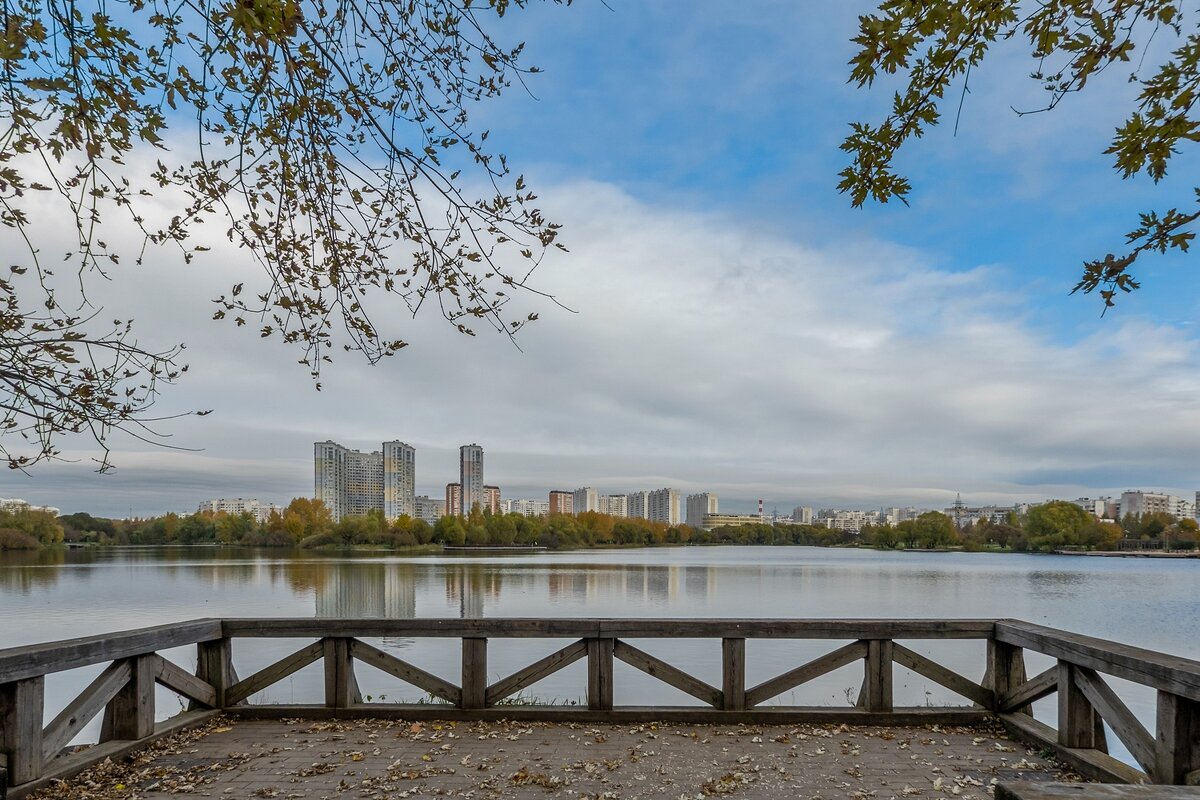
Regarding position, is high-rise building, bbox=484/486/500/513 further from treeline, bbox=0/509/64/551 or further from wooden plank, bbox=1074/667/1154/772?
wooden plank, bbox=1074/667/1154/772

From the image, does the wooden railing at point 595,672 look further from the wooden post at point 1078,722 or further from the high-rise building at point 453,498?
the high-rise building at point 453,498

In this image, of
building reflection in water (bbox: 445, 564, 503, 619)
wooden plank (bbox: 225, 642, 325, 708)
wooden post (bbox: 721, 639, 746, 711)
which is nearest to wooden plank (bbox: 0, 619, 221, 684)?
wooden plank (bbox: 225, 642, 325, 708)

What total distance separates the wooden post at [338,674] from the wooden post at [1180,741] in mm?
5016

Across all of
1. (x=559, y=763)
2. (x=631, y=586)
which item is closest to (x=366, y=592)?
(x=631, y=586)

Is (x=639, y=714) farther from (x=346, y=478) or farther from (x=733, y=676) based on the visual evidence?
(x=346, y=478)

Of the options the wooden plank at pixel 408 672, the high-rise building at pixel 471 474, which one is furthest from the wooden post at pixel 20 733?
the high-rise building at pixel 471 474

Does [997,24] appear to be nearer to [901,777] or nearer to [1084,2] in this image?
[1084,2]

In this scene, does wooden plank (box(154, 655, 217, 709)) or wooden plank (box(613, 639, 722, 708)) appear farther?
wooden plank (box(613, 639, 722, 708))

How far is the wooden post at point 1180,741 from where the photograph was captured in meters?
3.66

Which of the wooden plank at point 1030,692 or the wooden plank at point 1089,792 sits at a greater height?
the wooden plank at point 1089,792

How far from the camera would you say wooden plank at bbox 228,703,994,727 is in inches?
204

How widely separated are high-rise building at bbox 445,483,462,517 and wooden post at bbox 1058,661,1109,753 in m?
140

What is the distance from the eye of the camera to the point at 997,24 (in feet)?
9.61

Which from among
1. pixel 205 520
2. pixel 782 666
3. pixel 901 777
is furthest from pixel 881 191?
pixel 205 520
